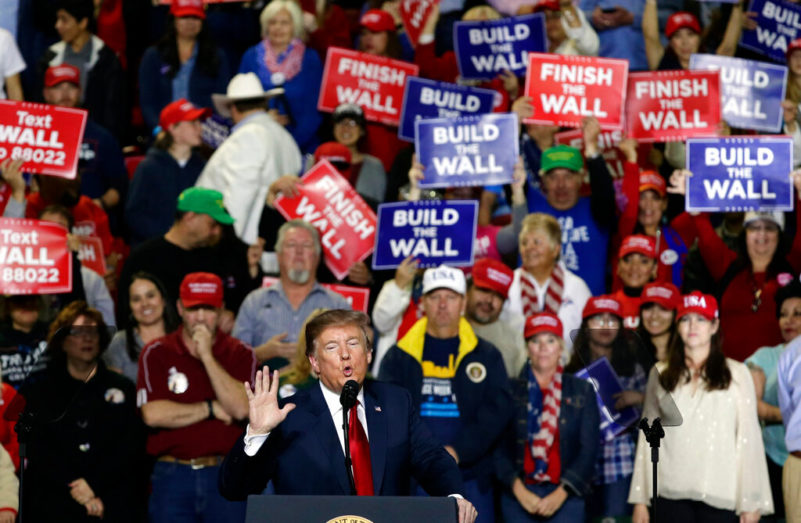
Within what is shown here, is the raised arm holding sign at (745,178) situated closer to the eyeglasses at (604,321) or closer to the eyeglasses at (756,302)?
the eyeglasses at (756,302)

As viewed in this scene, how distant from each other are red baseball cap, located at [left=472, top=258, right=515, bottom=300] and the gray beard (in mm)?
1053

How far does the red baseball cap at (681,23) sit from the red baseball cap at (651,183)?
197 centimetres

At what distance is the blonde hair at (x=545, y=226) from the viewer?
8.79m

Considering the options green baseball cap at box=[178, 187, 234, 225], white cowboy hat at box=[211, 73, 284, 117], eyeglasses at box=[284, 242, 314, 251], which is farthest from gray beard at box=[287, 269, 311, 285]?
white cowboy hat at box=[211, 73, 284, 117]

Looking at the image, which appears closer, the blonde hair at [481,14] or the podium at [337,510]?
the podium at [337,510]

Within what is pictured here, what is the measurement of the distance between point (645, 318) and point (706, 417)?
1.01 m

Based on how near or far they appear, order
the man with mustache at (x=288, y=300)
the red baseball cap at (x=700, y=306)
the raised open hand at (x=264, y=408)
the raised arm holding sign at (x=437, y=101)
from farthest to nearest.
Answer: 1. the raised arm holding sign at (x=437, y=101)
2. the man with mustache at (x=288, y=300)
3. the red baseball cap at (x=700, y=306)
4. the raised open hand at (x=264, y=408)

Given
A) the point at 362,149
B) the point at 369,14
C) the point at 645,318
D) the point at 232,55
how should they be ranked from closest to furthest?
the point at 645,318
the point at 362,149
the point at 369,14
the point at 232,55

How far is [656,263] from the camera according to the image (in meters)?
9.03

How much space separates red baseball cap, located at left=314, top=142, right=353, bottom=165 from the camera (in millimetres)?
9734

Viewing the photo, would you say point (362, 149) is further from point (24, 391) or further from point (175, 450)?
point (24, 391)

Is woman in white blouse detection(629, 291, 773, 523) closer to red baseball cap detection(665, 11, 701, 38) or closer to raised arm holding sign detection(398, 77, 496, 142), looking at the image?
raised arm holding sign detection(398, 77, 496, 142)

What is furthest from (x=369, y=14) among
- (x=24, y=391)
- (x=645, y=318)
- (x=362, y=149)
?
(x=24, y=391)

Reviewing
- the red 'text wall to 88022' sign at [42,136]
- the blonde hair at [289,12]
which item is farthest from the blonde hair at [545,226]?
the blonde hair at [289,12]
